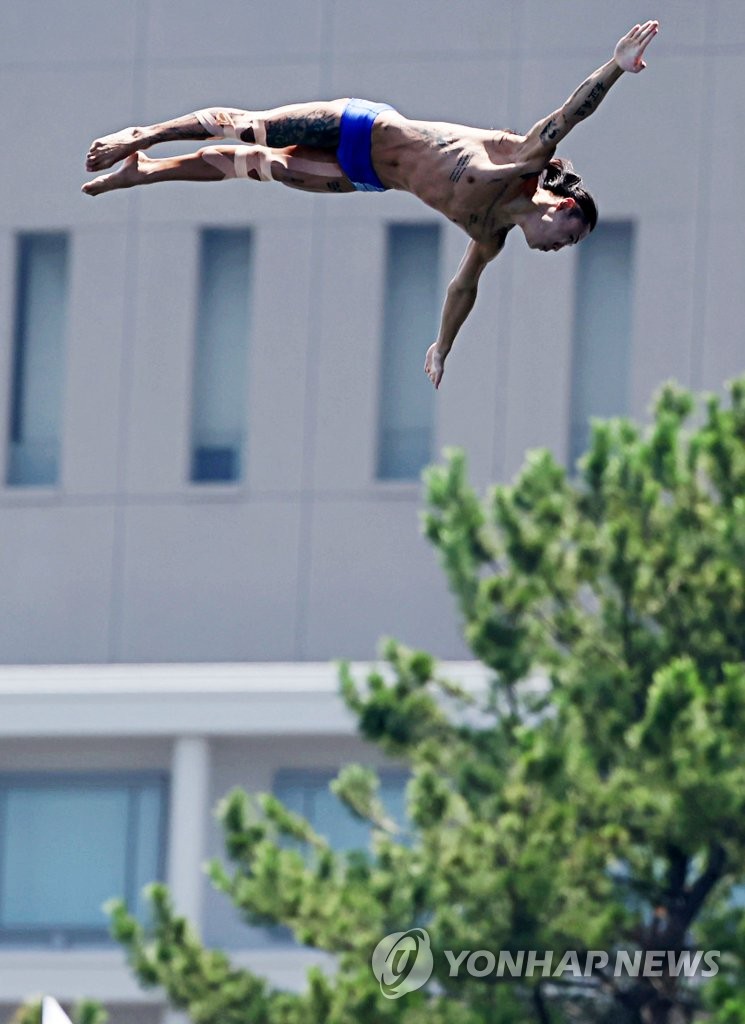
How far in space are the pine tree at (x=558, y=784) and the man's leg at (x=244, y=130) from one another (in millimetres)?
8070

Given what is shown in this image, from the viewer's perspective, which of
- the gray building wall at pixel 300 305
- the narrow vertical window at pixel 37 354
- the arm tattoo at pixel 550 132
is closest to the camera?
the arm tattoo at pixel 550 132

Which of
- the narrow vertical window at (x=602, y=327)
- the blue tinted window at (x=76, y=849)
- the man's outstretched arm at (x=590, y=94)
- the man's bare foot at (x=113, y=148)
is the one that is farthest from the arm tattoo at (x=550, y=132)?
the blue tinted window at (x=76, y=849)

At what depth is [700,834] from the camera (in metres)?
19.6

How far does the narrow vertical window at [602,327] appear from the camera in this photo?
30672 mm

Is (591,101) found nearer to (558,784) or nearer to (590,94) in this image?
(590,94)

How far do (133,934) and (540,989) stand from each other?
125 inches

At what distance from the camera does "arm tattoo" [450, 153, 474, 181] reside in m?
11.3

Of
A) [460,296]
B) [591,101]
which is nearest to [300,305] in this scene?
[460,296]

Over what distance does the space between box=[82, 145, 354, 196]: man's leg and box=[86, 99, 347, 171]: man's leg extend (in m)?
0.06

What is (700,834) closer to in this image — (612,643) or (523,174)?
(612,643)

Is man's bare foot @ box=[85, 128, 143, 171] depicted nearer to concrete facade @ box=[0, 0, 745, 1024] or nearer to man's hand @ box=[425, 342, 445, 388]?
man's hand @ box=[425, 342, 445, 388]

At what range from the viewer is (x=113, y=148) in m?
11.7

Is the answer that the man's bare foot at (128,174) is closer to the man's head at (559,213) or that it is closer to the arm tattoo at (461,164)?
the arm tattoo at (461,164)

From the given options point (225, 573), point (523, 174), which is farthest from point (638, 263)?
point (523, 174)
